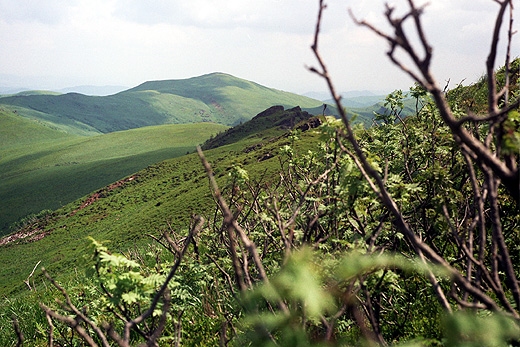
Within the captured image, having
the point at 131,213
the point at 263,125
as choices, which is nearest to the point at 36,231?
the point at 131,213

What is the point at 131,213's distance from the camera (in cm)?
4497

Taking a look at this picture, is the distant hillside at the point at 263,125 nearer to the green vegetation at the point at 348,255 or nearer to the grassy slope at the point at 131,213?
the grassy slope at the point at 131,213

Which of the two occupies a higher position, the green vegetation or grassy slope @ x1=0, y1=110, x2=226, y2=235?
the green vegetation

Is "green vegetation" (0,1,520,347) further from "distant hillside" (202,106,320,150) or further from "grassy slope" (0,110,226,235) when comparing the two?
"grassy slope" (0,110,226,235)

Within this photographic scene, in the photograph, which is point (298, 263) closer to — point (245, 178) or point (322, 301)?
point (322, 301)

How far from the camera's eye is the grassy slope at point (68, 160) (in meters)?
74.0

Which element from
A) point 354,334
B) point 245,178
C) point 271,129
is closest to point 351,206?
point 354,334

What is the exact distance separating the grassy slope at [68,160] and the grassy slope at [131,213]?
19405 millimetres

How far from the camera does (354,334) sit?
4020 mm

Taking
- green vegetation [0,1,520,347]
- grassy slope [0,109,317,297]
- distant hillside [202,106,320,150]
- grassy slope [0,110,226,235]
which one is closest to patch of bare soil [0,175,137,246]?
grassy slope [0,109,317,297]

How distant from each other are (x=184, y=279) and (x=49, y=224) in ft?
178

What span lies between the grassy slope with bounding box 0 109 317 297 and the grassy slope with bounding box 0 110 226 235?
19405mm

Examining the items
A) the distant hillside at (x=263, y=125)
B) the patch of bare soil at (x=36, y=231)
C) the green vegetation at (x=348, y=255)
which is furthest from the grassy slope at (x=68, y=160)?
the green vegetation at (x=348, y=255)

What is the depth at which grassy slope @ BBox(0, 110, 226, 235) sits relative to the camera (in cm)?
7400
